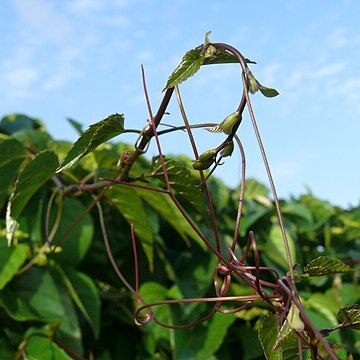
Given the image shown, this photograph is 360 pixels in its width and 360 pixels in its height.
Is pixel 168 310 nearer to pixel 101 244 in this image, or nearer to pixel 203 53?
pixel 101 244

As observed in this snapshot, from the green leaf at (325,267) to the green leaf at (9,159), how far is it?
633mm

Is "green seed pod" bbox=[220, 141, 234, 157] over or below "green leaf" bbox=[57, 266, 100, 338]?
over

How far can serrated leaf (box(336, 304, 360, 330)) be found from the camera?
0.48 metres

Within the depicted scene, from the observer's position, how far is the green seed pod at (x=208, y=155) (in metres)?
0.49

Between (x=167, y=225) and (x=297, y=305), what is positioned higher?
(x=167, y=225)

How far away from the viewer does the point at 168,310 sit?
50.0 inches

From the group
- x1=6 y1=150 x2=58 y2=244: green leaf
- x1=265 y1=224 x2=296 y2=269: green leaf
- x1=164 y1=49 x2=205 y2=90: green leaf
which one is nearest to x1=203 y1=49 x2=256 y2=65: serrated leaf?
x1=164 y1=49 x2=205 y2=90: green leaf

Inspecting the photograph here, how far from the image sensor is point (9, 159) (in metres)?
1.05

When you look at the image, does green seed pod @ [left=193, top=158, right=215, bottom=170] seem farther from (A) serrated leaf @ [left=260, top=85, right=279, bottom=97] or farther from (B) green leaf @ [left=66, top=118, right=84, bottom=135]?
(B) green leaf @ [left=66, top=118, right=84, bottom=135]

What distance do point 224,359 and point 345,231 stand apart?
0.66 meters

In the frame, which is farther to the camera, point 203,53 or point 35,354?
point 35,354

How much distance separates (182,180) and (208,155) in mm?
186

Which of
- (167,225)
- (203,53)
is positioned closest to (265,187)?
(167,225)

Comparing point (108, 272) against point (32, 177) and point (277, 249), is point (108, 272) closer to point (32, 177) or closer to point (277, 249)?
point (277, 249)
